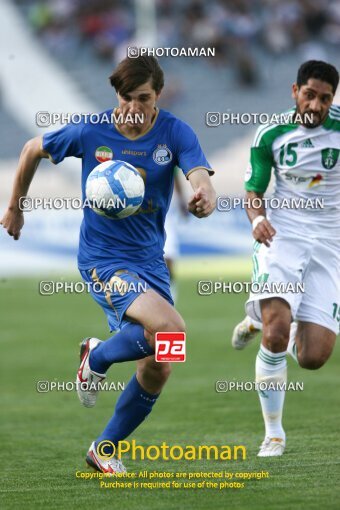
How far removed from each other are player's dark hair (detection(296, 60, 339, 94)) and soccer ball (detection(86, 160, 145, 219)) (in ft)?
4.30

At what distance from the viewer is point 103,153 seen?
589 centimetres

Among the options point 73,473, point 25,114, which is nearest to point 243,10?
point 25,114

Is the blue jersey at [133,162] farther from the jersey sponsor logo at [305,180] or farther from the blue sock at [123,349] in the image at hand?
the jersey sponsor logo at [305,180]

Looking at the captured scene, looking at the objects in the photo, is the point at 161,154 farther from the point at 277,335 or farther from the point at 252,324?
the point at 252,324

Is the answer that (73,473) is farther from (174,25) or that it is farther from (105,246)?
(174,25)

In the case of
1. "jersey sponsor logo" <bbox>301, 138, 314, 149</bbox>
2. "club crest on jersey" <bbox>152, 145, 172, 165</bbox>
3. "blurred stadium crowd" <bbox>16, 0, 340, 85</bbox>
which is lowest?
"club crest on jersey" <bbox>152, 145, 172, 165</bbox>

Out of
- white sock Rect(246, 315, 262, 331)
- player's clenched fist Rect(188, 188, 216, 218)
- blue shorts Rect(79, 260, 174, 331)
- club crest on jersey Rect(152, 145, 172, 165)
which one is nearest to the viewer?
player's clenched fist Rect(188, 188, 216, 218)

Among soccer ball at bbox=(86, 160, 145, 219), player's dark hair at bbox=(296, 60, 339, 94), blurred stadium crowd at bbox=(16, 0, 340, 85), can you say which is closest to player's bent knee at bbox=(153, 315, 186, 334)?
soccer ball at bbox=(86, 160, 145, 219)

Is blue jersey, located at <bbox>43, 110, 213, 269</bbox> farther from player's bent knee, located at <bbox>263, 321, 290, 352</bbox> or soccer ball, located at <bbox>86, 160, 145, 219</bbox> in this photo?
player's bent knee, located at <bbox>263, 321, 290, 352</bbox>

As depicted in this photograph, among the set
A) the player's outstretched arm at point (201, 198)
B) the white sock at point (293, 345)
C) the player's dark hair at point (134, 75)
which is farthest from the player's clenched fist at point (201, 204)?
the white sock at point (293, 345)

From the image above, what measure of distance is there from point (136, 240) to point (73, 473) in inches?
52.3

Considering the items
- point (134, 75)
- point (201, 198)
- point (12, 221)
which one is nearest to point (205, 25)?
point (12, 221)

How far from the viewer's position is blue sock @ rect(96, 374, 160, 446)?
5.90 m

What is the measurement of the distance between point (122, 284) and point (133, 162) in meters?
0.68
